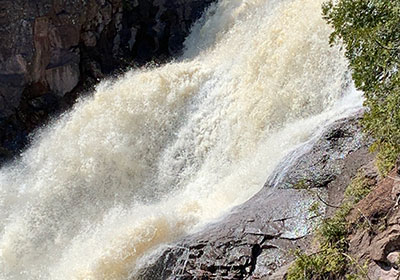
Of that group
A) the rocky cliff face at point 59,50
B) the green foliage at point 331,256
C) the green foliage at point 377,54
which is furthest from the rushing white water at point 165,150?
the green foliage at point 377,54

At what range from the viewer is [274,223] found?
19.6ft

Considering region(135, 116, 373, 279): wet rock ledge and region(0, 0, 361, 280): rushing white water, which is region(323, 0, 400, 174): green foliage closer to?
region(135, 116, 373, 279): wet rock ledge

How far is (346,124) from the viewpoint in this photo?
6582mm

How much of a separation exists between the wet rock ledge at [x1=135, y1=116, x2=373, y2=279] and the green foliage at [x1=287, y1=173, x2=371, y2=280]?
0.31 meters

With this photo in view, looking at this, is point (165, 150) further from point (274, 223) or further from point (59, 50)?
point (59, 50)

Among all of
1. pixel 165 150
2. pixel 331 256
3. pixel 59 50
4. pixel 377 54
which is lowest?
pixel 331 256

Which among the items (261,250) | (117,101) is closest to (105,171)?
(117,101)

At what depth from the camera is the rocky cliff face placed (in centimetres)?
1302

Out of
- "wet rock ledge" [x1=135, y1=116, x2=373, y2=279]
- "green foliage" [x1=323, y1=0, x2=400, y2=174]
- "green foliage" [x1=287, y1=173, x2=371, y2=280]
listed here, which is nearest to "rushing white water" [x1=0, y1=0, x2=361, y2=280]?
"wet rock ledge" [x1=135, y1=116, x2=373, y2=279]

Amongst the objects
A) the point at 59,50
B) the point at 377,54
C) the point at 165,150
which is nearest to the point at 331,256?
the point at 377,54

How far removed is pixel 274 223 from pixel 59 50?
9.74 m

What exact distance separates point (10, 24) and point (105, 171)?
564cm

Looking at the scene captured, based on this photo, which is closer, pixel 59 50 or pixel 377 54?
pixel 377 54

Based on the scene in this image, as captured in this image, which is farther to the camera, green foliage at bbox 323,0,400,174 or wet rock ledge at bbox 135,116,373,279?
wet rock ledge at bbox 135,116,373,279
